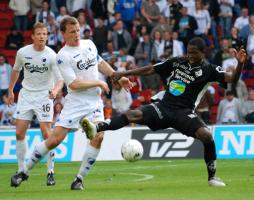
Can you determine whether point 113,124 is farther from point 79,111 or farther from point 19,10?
point 19,10

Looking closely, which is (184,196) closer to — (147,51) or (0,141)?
(0,141)

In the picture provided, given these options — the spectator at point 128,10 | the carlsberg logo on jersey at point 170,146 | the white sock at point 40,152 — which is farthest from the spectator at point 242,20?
the white sock at point 40,152

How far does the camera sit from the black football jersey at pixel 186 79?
13664 millimetres

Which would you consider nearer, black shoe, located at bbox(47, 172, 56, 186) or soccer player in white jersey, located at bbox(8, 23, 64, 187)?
black shoe, located at bbox(47, 172, 56, 186)

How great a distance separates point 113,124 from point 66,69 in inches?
50.2

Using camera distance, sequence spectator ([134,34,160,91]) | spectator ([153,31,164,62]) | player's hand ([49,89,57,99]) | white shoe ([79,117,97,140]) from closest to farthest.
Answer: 1. white shoe ([79,117,97,140])
2. player's hand ([49,89,57,99])
3. spectator ([134,34,160,91])
4. spectator ([153,31,164,62])

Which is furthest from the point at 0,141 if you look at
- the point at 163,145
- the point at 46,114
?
the point at 46,114

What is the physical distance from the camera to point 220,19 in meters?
30.8

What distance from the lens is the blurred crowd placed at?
27.5 metres

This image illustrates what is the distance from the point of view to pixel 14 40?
30984mm

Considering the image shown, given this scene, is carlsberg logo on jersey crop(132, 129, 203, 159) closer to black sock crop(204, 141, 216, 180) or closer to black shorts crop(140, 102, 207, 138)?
black shorts crop(140, 102, 207, 138)

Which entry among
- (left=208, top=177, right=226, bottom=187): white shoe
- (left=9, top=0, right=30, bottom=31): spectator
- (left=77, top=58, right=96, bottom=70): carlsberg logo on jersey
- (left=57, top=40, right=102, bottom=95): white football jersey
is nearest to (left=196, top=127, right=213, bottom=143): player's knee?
(left=208, top=177, right=226, bottom=187): white shoe

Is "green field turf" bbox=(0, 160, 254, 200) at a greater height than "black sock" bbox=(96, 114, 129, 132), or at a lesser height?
lesser

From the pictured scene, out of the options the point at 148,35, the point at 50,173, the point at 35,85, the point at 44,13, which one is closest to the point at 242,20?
the point at 148,35
